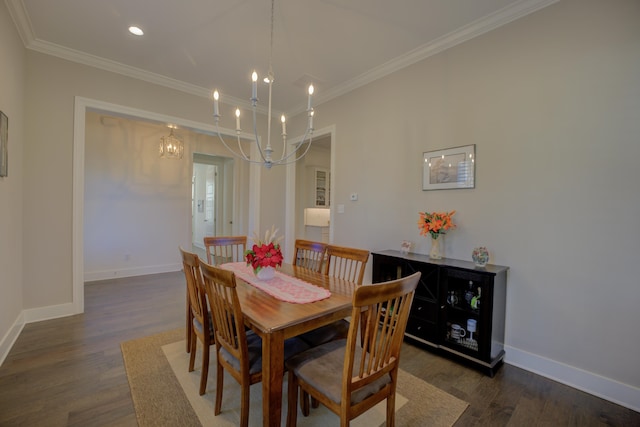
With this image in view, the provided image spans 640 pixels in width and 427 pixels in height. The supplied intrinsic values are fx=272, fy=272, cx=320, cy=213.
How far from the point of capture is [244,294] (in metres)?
1.69

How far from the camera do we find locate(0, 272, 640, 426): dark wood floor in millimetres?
1626

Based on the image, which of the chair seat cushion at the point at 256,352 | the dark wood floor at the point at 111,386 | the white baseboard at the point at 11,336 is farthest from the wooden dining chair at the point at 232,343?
the white baseboard at the point at 11,336

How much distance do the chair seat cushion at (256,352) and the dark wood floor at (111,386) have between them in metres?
0.69

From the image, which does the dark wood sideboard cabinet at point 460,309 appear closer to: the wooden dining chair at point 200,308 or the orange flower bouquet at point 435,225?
the orange flower bouquet at point 435,225

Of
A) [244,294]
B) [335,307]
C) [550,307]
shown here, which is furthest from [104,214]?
[550,307]

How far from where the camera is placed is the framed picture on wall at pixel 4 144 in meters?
2.08

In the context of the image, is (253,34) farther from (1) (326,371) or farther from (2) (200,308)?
(1) (326,371)

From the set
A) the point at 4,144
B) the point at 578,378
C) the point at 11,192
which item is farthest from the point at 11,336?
the point at 578,378

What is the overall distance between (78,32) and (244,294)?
9.95 ft

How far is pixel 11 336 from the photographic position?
7.73 feet

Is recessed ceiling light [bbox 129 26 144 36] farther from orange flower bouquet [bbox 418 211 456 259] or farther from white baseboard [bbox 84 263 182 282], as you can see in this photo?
white baseboard [bbox 84 263 182 282]

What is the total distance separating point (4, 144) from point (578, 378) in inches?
184

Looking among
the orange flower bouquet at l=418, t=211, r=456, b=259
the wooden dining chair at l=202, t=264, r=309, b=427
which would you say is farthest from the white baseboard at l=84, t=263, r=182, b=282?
the orange flower bouquet at l=418, t=211, r=456, b=259

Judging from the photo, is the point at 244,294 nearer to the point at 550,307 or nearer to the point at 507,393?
the point at 507,393
